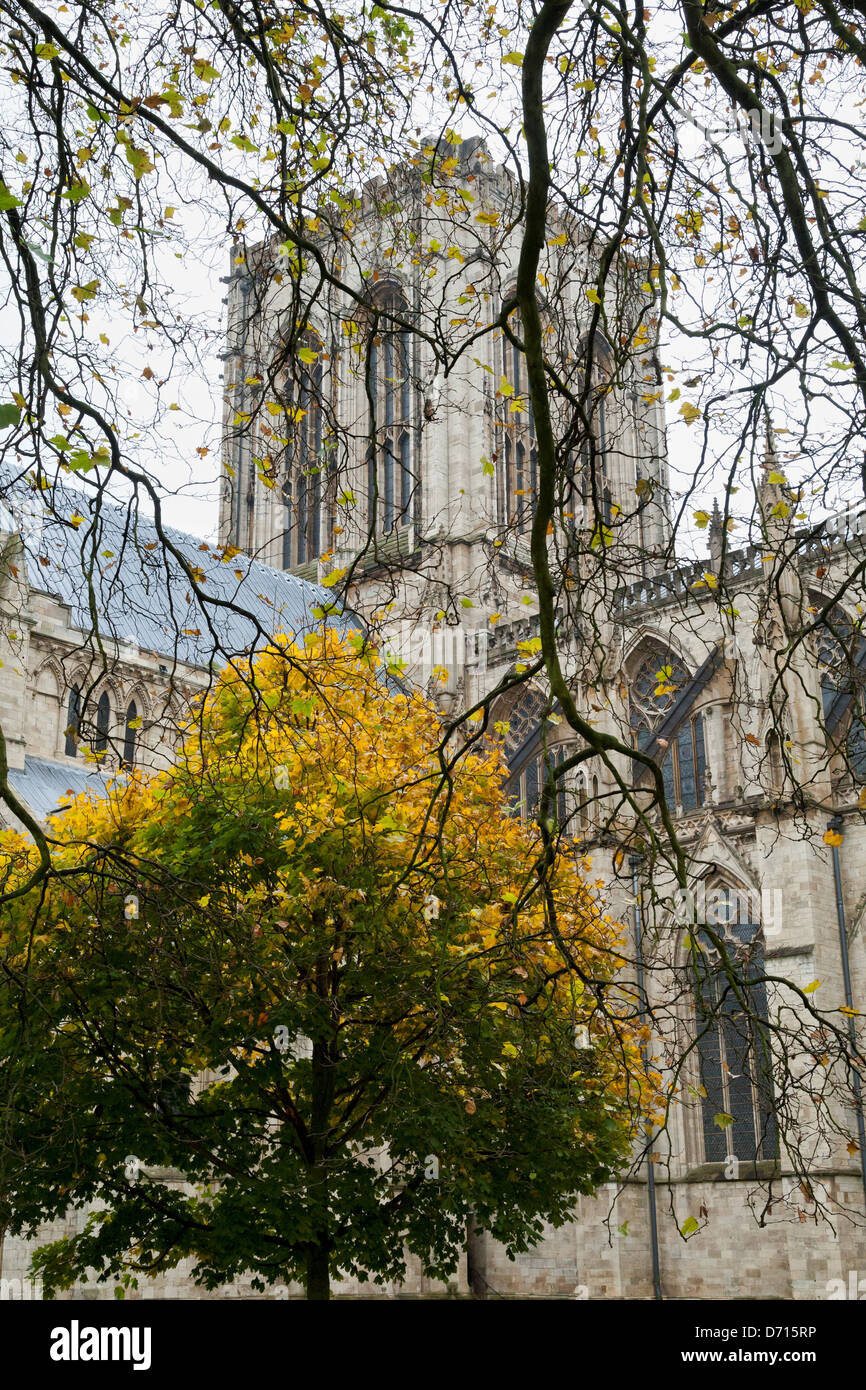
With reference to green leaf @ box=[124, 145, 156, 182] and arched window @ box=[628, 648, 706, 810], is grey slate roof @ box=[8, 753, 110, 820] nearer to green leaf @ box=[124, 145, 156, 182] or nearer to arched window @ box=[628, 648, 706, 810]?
arched window @ box=[628, 648, 706, 810]

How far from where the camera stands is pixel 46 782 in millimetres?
25812

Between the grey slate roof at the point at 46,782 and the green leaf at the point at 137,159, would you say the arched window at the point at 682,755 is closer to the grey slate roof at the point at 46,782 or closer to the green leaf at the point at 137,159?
the grey slate roof at the point at 46,782

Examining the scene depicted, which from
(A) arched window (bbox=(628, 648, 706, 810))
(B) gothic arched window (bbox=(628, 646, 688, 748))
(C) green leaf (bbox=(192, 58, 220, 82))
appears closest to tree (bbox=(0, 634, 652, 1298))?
(C) green leaf (bbox=(192, 58, 220, 82))

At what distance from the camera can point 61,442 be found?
6.20m

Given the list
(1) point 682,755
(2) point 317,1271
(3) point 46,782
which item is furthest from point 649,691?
(2) point 317,1271

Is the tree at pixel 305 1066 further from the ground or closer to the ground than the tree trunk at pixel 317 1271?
further from the ground

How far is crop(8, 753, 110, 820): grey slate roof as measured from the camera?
79.3ft

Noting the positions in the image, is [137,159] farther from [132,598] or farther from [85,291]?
[132,598]

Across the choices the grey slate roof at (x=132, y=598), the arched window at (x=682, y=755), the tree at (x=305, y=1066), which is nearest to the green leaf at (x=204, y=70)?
the tree at (x=305, y=1066)

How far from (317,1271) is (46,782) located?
1506 cm

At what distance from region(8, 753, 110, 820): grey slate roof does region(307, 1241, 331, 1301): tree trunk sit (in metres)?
12.4

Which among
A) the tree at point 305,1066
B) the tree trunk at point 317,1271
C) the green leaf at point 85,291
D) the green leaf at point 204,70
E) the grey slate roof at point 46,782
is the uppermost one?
the grey slate roof at point 46,782

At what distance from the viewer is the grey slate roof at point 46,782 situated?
2417cm

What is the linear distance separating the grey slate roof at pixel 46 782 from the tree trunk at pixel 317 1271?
12.4m
